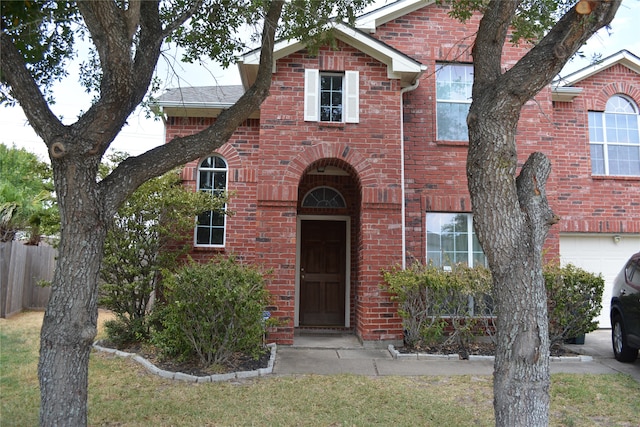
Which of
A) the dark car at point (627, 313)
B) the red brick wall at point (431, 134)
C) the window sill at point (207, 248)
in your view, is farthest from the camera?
the window sill at point (207, 248)

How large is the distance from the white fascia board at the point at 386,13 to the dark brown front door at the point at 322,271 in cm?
412

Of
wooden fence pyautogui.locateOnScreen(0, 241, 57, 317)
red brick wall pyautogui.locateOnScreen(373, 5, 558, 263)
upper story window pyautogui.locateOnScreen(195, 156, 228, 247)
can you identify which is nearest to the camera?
red brick wall pyautogui.locateOnScreen(373, 5, 558, 263)

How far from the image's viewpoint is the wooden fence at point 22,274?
1048 cm

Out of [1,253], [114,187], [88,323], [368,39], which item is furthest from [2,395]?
[368,39]

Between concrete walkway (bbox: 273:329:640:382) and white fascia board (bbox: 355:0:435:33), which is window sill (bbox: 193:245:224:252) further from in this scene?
white fascia board (bbox: 355:0:435:33)

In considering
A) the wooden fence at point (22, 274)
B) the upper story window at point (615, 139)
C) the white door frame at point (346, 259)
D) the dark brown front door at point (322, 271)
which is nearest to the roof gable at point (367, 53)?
the white door frame at point (346, 259)

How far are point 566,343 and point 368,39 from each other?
268 inches

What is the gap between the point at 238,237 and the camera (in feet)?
31.7

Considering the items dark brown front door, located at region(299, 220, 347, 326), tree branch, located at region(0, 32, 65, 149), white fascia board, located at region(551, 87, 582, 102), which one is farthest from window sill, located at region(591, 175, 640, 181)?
tree branch, located at region(0, 32, 65, 149)

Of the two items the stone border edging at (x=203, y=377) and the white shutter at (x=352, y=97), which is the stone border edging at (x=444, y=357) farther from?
the white shutter at (x=352, y=97)

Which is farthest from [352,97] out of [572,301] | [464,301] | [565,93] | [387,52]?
[572,301]

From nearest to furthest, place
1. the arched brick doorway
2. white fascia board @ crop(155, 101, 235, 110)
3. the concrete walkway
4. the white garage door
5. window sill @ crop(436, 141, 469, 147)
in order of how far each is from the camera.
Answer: the concrete walkway < window sill @ crop(436, 141, 469, 147) < white fascia board @ crop(155, 101, 235, 110) < the arched brick doorway < the white garage door

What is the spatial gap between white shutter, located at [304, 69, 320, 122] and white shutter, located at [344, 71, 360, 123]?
54cm

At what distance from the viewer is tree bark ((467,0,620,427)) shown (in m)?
3.67
